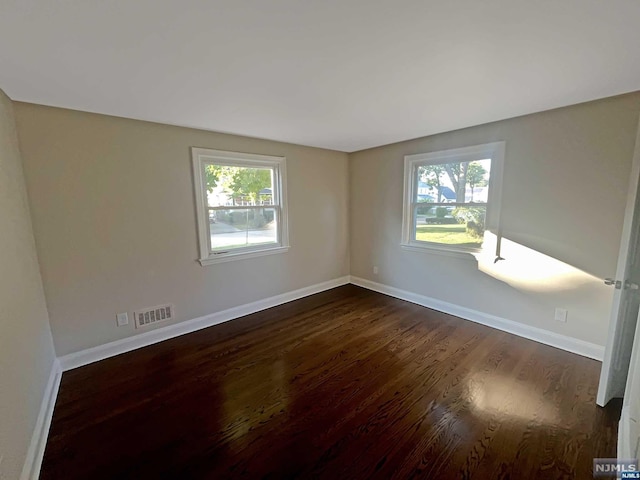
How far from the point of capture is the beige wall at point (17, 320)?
1272 mm

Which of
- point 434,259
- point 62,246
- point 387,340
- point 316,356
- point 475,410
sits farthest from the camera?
point 434,259

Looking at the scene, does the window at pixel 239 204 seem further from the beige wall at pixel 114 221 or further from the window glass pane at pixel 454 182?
the window glass pane at pixel 454 182

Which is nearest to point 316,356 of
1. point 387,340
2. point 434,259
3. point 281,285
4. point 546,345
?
point 387,340

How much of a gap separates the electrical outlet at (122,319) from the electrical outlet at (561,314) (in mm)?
4108

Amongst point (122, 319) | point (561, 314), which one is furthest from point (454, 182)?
point (122, 319)

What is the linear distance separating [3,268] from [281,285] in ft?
8.69

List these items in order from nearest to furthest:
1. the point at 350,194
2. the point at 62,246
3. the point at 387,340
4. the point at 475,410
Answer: the point at 475,410 < the point at 62,246 < the point at 387,340 < the point at 350,194

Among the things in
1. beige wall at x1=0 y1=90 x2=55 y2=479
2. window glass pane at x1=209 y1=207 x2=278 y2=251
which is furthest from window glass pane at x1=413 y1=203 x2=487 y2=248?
beige wall at x1=0 y1=90 x2=55 y2=479

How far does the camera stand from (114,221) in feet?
8.10

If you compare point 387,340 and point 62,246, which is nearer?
point 62,246

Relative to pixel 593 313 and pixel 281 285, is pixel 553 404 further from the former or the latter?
pixel 281 285

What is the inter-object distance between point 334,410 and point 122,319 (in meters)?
2.16

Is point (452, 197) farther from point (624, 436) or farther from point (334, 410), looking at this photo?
point (334, 410)

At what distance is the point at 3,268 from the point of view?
56.6 inches
